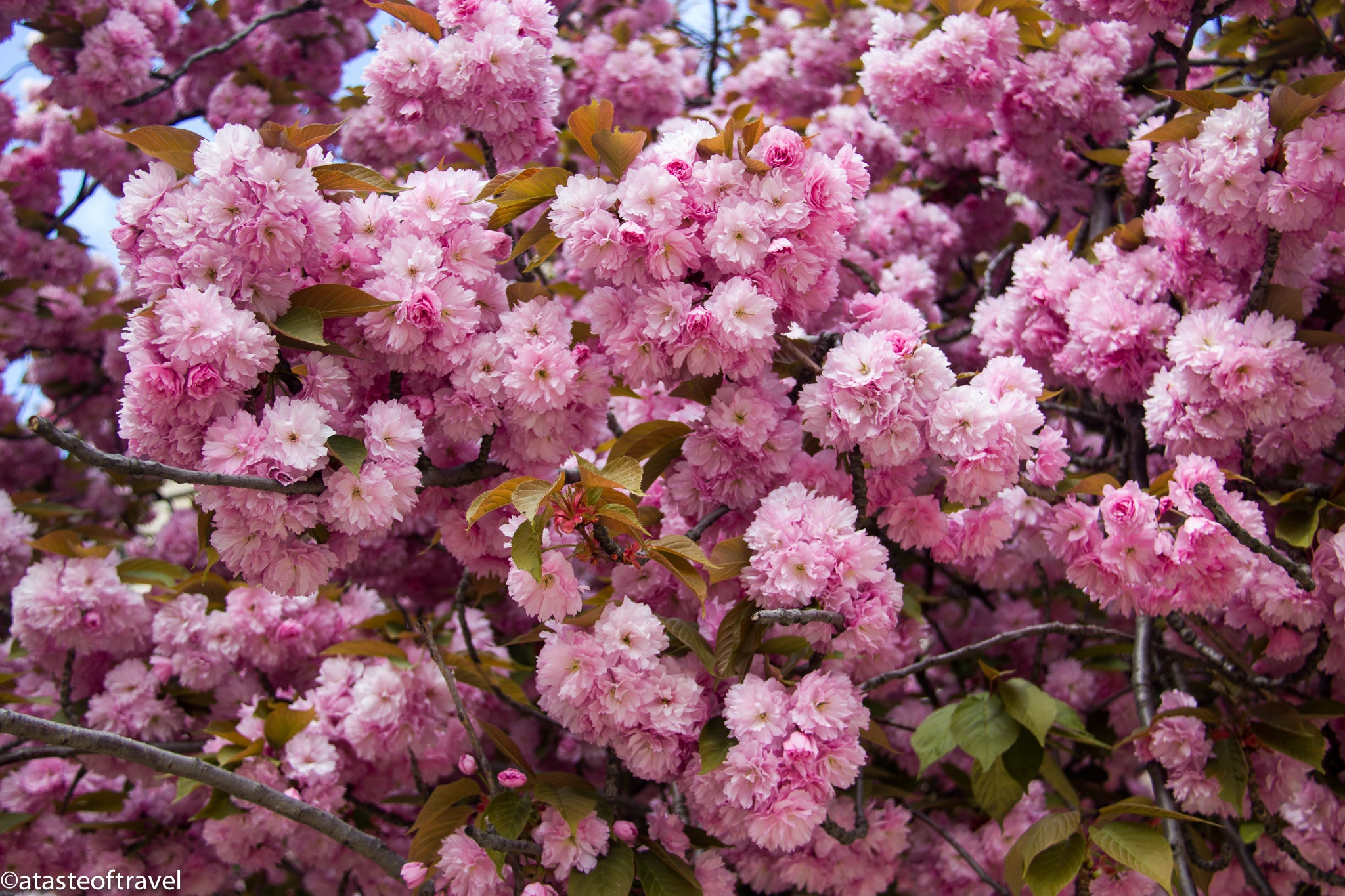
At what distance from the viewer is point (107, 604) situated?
2.22m

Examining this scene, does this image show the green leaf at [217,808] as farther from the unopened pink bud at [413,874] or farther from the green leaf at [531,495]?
the green leaf at [531,495]

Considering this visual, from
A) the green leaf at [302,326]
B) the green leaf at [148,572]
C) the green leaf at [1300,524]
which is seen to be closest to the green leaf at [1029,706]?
the green leaf at [1300,524]

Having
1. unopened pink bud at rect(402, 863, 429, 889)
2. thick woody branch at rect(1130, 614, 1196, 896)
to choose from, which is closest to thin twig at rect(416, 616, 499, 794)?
unopened pink bud at rect(402, 863, 429, 889)

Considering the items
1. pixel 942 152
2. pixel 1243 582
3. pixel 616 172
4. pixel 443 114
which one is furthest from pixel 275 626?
pixel 942 152

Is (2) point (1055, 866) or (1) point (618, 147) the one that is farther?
(2) point (1055, 866)

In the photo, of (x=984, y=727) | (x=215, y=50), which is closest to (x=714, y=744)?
(x=984, y=727)

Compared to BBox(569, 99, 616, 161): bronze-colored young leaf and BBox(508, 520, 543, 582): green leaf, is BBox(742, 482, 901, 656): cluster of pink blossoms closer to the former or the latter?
BBox(508, 520, 543, 582): green leaf

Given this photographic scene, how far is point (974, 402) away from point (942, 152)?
5.55ft

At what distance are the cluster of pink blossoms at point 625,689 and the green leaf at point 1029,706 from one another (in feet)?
2.11

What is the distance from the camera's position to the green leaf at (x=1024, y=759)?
5.65 ft

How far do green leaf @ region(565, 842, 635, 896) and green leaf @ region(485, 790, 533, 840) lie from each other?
4.5 inches

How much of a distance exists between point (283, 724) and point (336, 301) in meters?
1.08

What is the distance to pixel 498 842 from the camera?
4.67 ft

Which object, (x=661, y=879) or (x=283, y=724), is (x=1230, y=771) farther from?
(x=283, y=724)
